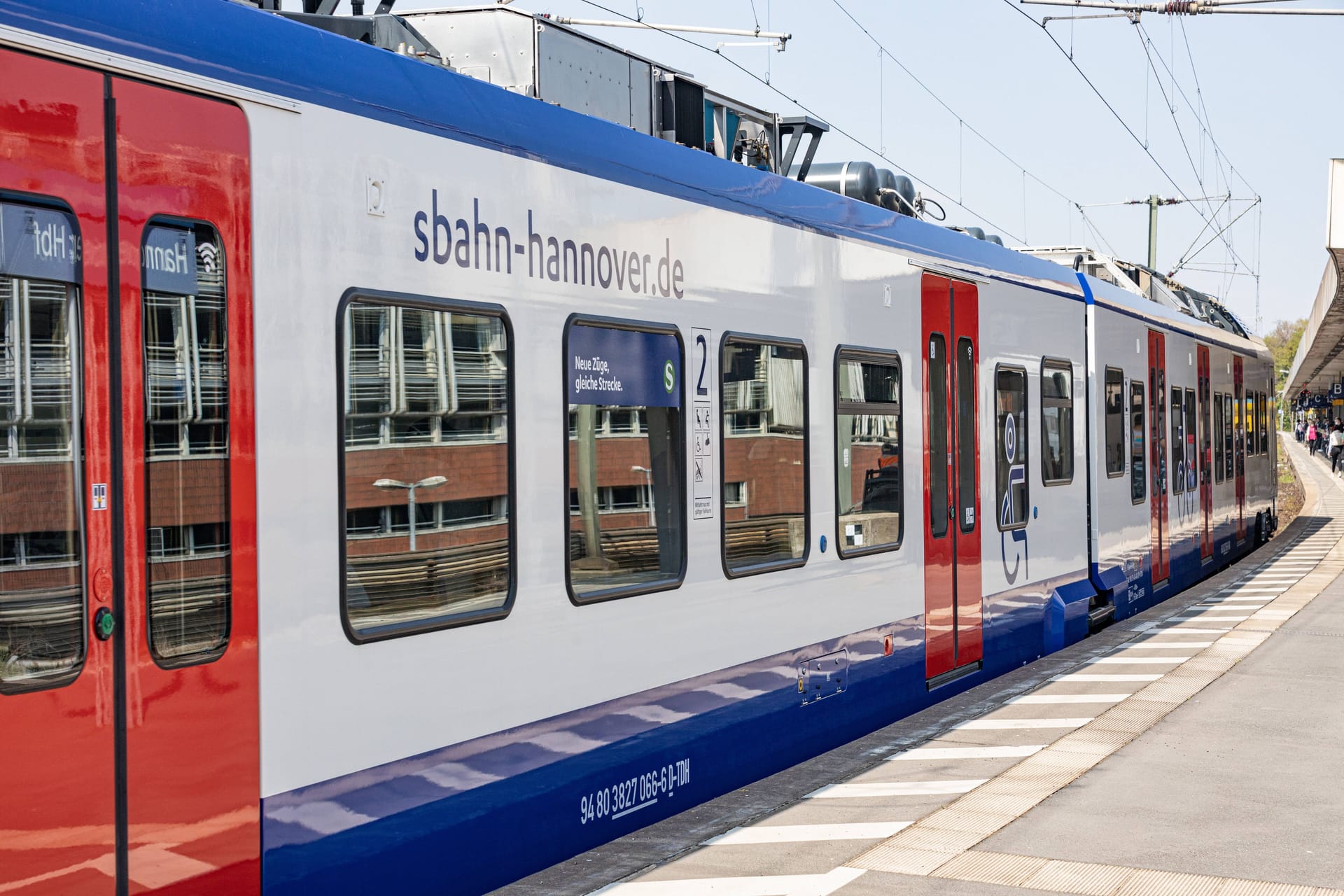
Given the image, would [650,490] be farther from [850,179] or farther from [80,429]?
[850,179]

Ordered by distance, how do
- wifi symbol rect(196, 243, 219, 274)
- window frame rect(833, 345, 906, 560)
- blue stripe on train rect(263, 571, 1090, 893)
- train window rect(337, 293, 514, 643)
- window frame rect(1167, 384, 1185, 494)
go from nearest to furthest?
wifi symbol rect(196, 243, 219, 274) → blue stripe on train rect(263, 571, 1090, 893) → train window rect(337, 293, 514, 643) → window frame rect(833, 345, 906, 560) → window frame rect(1167, 384, 1185, 494)

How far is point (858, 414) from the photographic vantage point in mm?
8047

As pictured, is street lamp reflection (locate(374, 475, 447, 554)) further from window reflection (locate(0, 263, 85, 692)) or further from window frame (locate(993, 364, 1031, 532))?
window frame (locate(993, 364, 1031, 532))

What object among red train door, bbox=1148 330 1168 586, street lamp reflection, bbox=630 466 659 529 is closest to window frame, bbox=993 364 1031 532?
red train door, bbox=1148 330 1168 586

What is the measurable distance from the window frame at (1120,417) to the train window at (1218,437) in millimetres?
5939

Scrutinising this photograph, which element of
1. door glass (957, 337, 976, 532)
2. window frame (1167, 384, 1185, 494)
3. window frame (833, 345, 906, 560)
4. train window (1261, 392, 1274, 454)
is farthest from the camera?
train window (1261, 392, 1274, 454)

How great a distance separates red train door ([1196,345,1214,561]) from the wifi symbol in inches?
631

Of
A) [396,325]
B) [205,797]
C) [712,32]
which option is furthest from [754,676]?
[712,32]

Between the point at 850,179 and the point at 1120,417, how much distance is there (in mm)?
5976

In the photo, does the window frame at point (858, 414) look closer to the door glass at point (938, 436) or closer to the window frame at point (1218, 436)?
the door glass at point (938, 436)

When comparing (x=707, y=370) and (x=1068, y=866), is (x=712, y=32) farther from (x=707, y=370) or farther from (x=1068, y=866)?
(x=1068, y=866)

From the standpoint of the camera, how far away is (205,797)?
3.91m

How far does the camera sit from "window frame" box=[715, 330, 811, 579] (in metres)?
6.61

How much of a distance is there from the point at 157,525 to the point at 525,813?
1.94 meters
